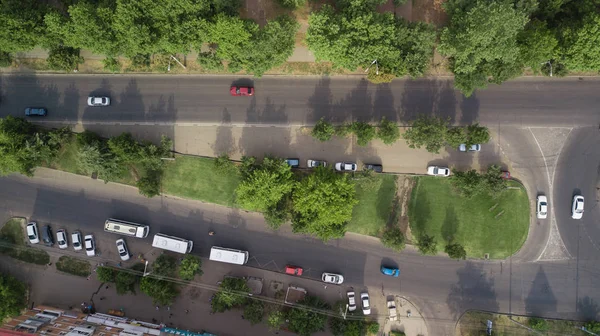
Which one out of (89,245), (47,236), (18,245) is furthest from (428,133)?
(18,245)

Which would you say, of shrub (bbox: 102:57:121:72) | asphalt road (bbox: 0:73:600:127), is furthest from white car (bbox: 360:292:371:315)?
shrub (bbox: 102:57:121:72)

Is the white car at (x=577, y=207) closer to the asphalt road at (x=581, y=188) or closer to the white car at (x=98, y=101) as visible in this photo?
the asphalt road at (x=581, y=188)

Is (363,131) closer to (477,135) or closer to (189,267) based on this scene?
(477,135)

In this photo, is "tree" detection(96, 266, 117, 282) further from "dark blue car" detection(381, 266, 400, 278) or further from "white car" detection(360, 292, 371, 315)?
"dark blue car" detection(381, 266, 400, 278)

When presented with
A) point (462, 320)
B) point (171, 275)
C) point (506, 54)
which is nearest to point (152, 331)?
point (171, 275)

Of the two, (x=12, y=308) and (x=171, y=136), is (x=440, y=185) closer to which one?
(x=171, y=136)

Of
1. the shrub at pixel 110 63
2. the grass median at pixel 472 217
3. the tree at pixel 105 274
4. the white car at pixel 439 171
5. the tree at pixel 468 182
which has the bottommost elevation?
the tree at pixel 105 274

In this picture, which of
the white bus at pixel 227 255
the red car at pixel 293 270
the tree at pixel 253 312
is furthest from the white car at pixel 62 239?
the red car at pixel 293 270
